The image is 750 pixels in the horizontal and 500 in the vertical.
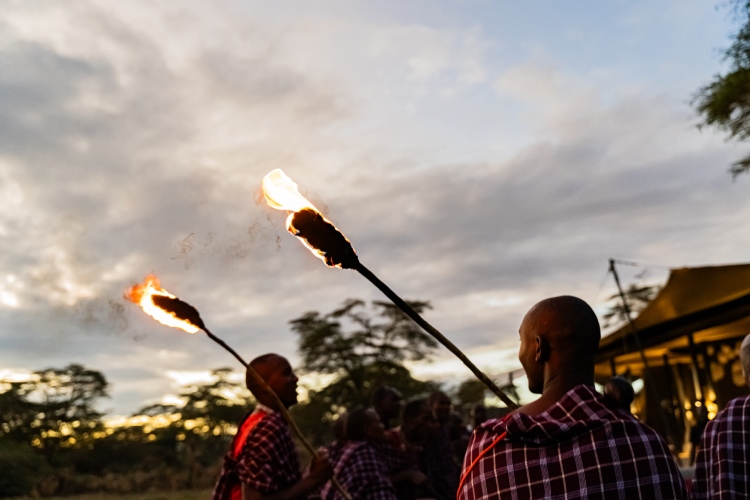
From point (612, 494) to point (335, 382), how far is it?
2865 cm

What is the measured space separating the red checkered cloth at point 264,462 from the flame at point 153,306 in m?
0.71

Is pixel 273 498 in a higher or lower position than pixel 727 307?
lower

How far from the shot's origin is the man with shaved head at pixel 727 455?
319 centimetres

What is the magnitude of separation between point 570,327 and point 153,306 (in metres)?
2.82

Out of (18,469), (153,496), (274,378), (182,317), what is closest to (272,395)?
Answer: (274,378)

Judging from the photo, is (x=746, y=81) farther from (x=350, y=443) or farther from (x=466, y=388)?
(x=466, y=388)

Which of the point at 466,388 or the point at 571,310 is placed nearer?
the point at 571,310

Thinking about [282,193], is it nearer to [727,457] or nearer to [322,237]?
[322,237]

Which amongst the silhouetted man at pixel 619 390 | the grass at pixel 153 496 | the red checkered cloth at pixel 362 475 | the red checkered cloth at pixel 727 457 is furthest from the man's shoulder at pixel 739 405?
the grass at pixel 153 496

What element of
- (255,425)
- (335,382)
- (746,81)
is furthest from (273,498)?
(335,382)

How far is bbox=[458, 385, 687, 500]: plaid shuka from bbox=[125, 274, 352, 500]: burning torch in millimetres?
2182

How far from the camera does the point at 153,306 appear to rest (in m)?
4.31

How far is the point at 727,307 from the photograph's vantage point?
1026 cm

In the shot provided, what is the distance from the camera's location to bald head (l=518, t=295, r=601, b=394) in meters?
2.32
